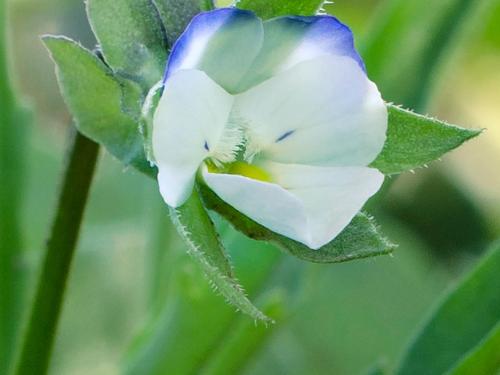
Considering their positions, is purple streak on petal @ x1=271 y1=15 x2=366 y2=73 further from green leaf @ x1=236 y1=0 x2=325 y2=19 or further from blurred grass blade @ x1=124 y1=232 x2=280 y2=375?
blurred grass blade @ x1=124 y1=232 x2=280 y2=375

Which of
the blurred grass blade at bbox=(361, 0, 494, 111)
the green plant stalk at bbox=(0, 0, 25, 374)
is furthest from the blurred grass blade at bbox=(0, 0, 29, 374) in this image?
the blurred grass blade at bbox=(361, 0, 494, 111)

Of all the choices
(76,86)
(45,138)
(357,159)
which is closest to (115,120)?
(76,86)

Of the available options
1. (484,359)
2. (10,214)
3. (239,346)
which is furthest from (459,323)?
(10,214)

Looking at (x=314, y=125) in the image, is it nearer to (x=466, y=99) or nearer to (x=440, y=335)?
(x=440, y=335)

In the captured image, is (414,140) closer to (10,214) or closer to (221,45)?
(221,45)

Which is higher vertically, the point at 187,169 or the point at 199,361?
the point at 187,169

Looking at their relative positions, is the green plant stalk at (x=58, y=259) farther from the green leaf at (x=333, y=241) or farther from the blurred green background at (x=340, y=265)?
the blurred green background at (x=340, y=265)

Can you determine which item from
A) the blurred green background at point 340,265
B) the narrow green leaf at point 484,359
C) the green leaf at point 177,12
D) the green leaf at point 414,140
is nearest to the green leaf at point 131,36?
the green leaf at point 177,12
